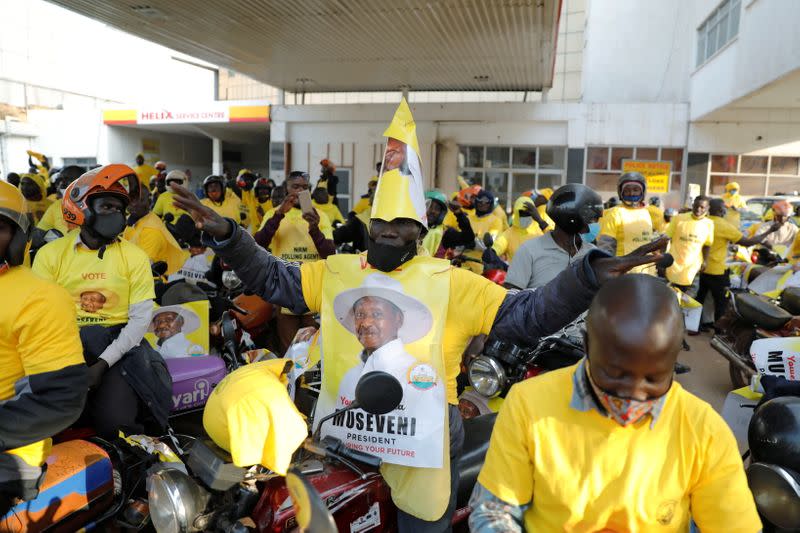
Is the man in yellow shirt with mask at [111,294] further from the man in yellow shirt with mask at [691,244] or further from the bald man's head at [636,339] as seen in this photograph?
the man in yellow shirt with mask at [691,244]

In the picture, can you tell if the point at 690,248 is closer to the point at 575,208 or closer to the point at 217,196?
the point at 575,208

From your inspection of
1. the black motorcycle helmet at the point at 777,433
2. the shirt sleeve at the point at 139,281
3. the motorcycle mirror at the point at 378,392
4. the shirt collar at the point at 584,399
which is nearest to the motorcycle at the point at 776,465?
the black motorcycle helmet at the point at 777,433

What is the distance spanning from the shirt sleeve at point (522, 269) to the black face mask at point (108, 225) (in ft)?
8.94

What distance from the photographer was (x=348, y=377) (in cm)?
246

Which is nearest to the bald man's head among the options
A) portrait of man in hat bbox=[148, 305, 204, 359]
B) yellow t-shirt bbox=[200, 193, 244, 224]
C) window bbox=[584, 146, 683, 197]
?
portrait of man in hat bbox=[148, 305, 204, 359]

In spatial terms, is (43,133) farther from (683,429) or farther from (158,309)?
(683,429)

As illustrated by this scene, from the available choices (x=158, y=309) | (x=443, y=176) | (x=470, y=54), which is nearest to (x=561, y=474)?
(x=158, y=309)

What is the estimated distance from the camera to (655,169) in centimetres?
1839

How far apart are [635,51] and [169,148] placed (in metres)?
20.8

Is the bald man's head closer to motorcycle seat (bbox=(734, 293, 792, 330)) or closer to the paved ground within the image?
motorcycle seat (bbox=(734, 293, 792, 330))

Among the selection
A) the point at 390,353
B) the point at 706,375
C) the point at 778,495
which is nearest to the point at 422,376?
the point at 390,353

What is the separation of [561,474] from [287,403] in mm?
857

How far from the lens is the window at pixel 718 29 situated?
49.0 feet

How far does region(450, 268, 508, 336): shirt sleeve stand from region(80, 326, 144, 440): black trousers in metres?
1.95
